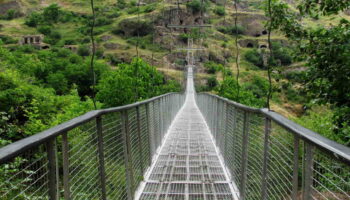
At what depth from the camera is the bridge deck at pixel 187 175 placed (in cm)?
263

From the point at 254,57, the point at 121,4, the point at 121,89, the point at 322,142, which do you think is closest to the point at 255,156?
the point at 322,142

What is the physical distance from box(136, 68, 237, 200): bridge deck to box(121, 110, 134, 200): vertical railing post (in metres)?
0.24

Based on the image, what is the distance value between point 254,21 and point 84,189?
199 ft

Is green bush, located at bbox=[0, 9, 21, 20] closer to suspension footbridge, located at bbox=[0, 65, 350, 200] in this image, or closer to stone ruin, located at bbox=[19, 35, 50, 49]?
stone ruin, located at bbox=[19, 35, 50, 49]

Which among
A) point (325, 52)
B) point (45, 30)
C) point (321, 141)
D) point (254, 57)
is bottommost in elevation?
point (321, 141)

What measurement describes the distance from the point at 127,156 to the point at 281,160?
3.58 feet

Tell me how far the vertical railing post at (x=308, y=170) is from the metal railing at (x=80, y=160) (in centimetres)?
81

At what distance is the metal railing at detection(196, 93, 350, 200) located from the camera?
92cm

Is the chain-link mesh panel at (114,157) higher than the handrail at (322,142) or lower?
lower

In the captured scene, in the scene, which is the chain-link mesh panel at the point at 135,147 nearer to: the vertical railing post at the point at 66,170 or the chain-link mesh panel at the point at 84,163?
the chain-link mesh panel at the point at 84,163

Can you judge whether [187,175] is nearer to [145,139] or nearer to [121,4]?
Result: [145,139]

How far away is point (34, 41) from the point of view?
4947cm

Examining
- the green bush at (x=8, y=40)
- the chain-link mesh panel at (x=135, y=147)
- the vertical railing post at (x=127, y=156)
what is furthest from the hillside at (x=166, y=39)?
the vertical railing post at (x=127, y=156)

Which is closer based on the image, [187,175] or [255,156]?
[255,156]
